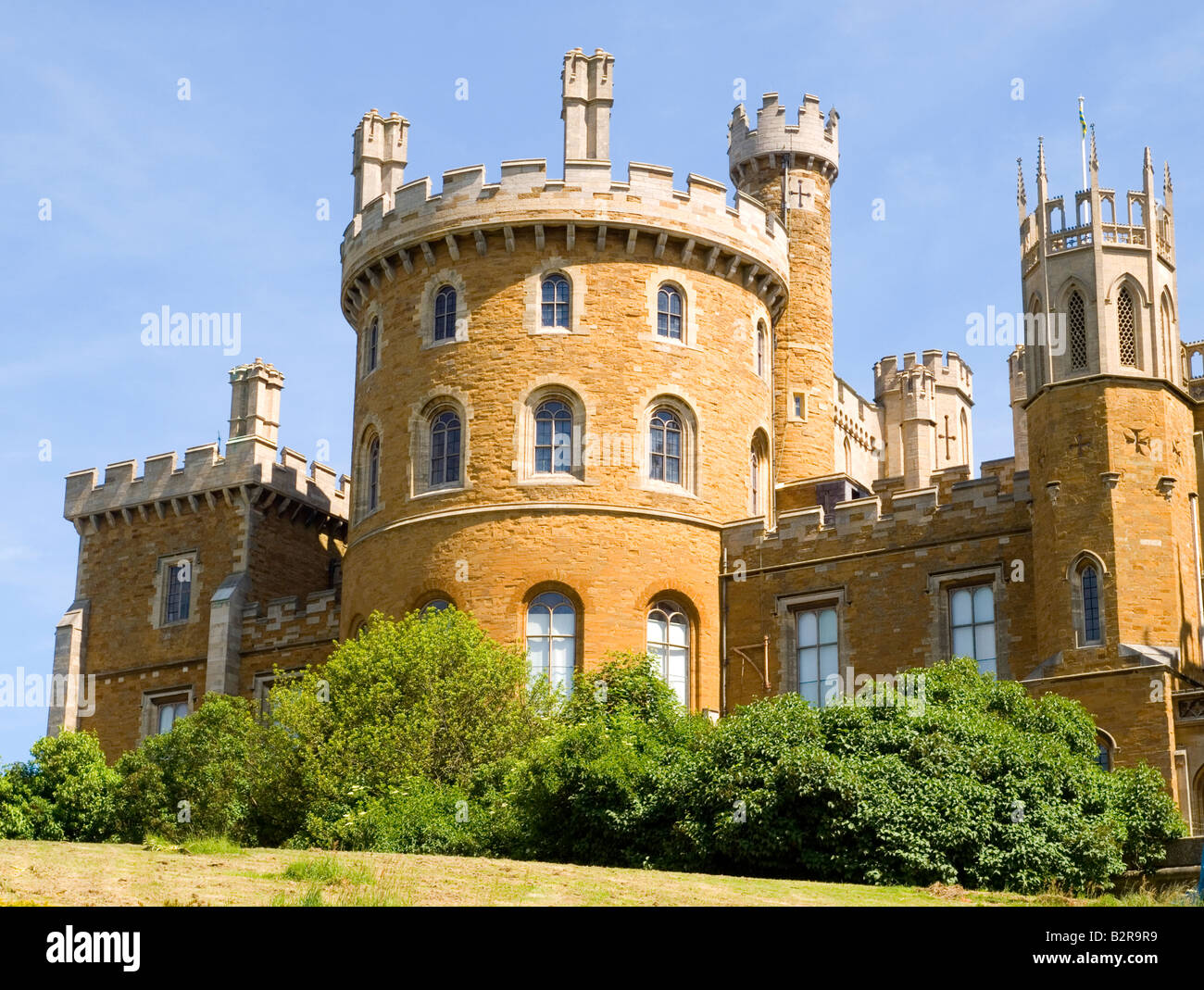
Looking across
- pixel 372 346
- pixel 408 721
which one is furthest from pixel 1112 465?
pixel 372 346

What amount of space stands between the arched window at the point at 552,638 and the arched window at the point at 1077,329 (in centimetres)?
1118

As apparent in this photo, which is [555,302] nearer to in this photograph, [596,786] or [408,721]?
[408,721]

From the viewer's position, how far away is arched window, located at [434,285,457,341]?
128 ft

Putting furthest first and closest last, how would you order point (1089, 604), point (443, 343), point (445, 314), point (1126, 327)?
point (445, 314)
point (443, 343)
point (1126, 327)
point (1089, 604)

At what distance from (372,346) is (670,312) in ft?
23.6

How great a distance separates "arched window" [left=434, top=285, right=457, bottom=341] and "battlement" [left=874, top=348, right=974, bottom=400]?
22552 millimetres

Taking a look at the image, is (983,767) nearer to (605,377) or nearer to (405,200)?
(605,377)

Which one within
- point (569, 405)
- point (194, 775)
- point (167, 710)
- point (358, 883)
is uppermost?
point (569, 405)

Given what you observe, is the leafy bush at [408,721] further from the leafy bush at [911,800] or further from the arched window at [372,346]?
the arched window at [372,346]

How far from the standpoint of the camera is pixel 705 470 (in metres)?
38.2

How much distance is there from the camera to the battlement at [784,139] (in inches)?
1827

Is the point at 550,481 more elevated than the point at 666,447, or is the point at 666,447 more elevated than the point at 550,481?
the point at 666,447

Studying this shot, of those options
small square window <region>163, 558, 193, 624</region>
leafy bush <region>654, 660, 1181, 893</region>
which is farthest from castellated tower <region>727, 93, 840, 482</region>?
leafy bush <region>654, 660, 1181, 893</region>
